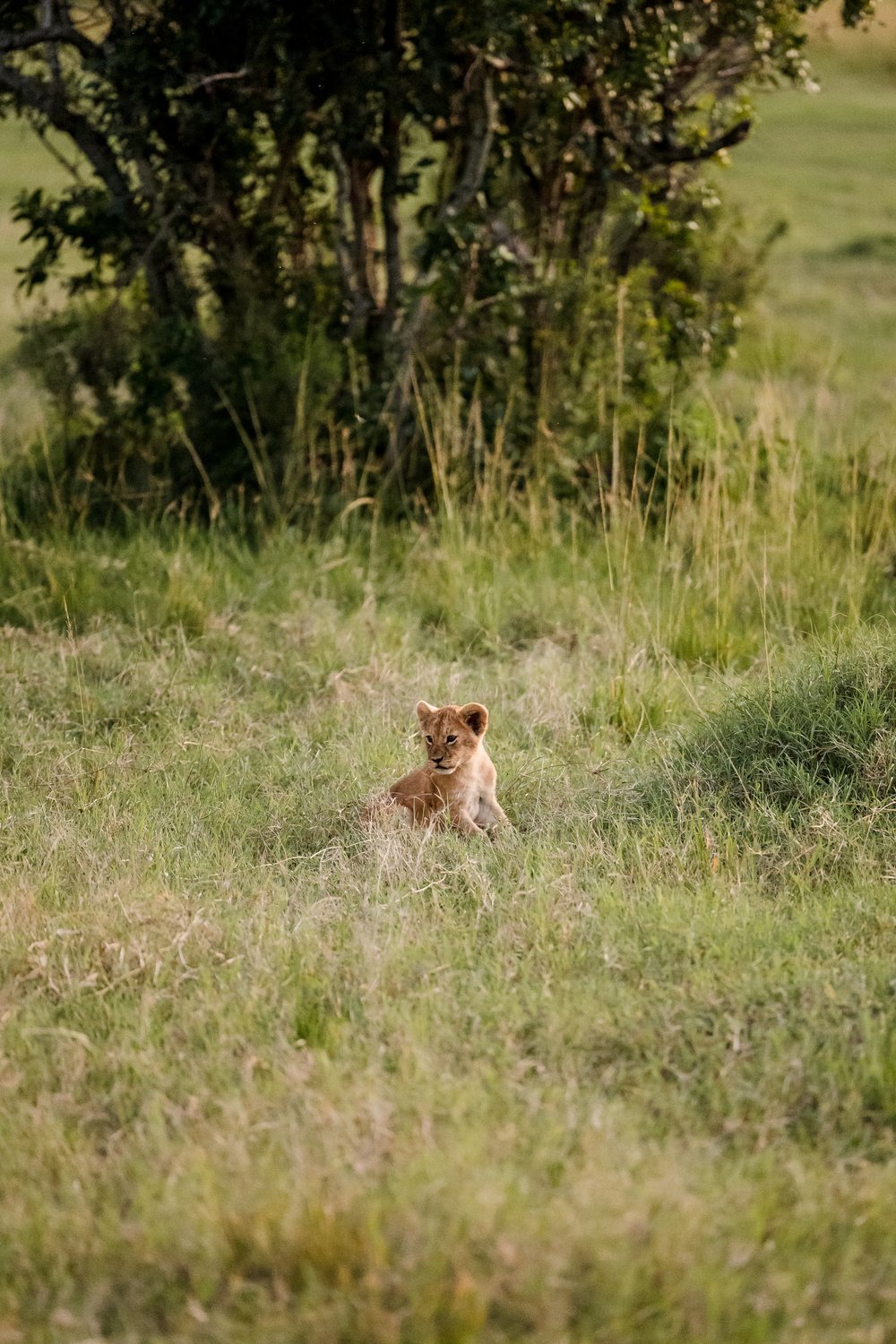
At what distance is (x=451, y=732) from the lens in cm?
439

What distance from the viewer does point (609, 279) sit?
8164mm

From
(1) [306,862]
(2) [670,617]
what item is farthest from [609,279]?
(1) [306,862]

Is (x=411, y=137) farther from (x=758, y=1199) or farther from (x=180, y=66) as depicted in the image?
(x=758, y=1199)

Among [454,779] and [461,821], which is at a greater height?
[454,779]

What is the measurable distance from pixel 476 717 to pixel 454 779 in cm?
23

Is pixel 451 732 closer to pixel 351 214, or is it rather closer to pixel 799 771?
pixel 799 771

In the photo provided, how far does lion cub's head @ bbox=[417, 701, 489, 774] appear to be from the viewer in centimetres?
434

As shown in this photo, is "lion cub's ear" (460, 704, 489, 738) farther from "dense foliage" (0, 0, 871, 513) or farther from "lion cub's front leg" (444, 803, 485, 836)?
"dense foliage" (0, 0, 871, 513)

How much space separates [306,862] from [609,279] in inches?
196

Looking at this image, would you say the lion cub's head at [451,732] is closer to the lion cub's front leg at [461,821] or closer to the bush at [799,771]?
the lion cub's front leg at [461,821]

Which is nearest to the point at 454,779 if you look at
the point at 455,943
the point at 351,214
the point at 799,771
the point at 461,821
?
the point at 461,821

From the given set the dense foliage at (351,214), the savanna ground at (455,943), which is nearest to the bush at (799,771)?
the savanna ground at (455,943)

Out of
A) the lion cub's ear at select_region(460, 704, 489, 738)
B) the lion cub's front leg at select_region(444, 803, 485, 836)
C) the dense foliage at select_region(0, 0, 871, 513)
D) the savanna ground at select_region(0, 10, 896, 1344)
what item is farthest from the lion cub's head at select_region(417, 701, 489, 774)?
the dense foliage at select_region(0, 0, 871, 513)

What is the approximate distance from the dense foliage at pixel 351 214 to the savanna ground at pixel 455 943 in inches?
39.4
